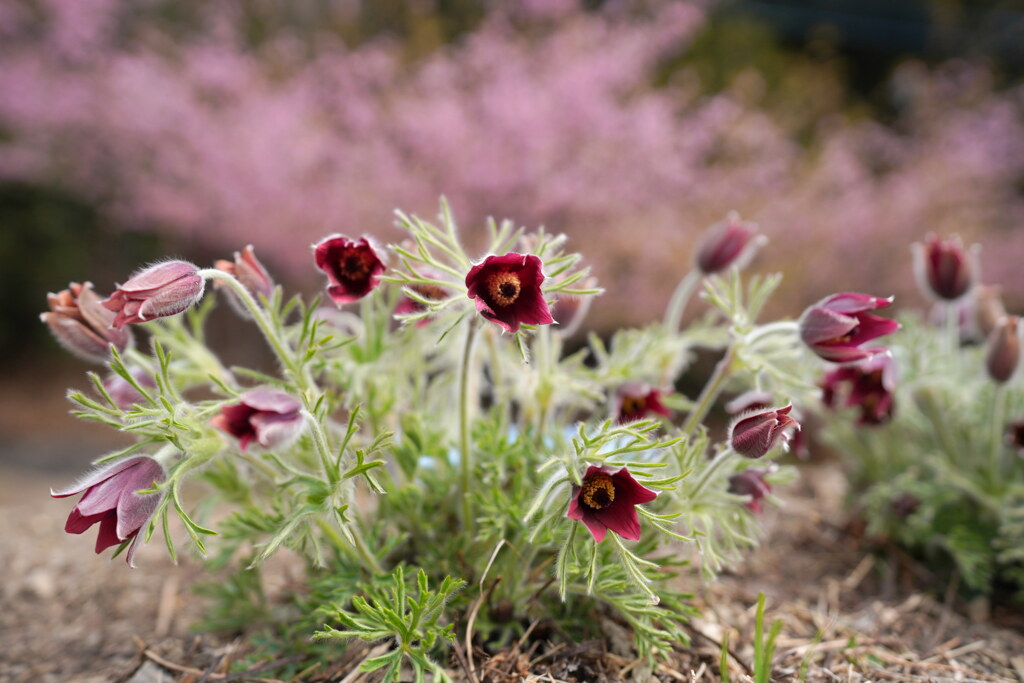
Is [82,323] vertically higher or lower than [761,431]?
higher

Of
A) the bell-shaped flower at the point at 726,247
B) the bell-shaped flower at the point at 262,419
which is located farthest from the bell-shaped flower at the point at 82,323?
the bell-shaped flower at the point at 726,247

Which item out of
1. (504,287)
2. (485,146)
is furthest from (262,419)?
(485,146)

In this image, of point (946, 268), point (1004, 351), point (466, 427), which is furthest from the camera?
point (946, 268)

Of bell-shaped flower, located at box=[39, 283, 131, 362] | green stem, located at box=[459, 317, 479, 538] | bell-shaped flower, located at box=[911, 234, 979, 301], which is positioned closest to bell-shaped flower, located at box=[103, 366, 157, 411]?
bell-shaped flower, located at box=[39, 283, 131, 362]

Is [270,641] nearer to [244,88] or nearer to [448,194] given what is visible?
[448,194]

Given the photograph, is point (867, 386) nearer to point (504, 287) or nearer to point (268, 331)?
point (504, 287)

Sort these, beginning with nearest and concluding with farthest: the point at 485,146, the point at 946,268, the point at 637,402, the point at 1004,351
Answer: the point at 637,402 < the point at 1004,351 < the point at 946,268 < the point at 485,146

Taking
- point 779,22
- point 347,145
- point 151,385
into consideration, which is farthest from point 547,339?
point 779,22

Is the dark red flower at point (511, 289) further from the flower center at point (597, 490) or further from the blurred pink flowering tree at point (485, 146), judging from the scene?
the blurred pink flowering tree at point (485, 146)
